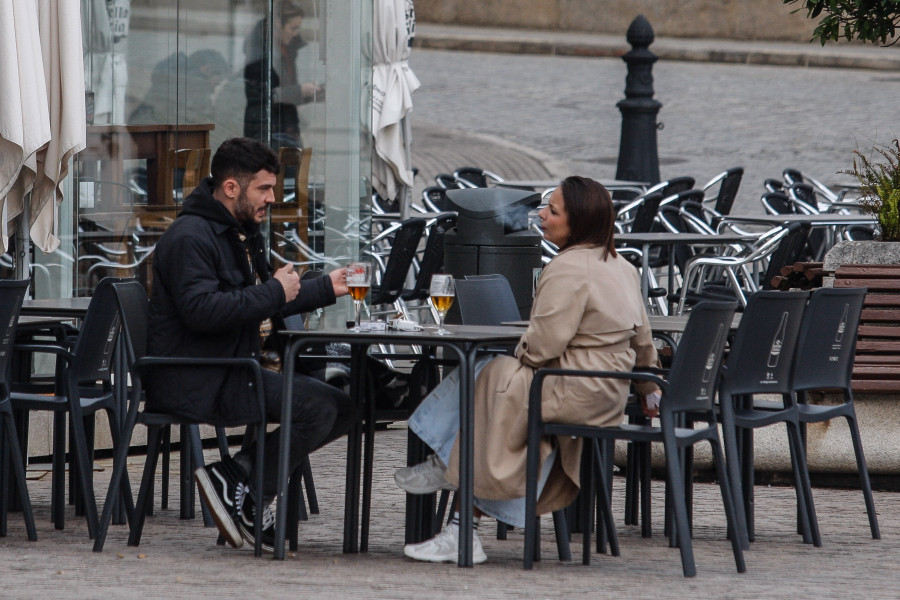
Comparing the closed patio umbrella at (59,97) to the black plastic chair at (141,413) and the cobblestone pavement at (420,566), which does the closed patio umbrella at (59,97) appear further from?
the black plastic chair at (141,413)

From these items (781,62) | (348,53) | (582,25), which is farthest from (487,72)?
(348,53)

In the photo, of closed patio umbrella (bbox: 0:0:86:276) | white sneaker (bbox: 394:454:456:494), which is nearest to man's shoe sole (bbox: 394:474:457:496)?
white sneaker (bbox: 394:454:456:494)

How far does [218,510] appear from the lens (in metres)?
5.82

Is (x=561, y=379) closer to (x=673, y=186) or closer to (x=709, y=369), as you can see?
(x=709, y=369)

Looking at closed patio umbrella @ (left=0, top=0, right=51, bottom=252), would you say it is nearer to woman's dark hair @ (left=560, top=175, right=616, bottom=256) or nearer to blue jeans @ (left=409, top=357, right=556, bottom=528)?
blue jeans @ (left=409, top=357, right=556, bottom=528)

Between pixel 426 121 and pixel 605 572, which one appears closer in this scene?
pixel 605 572

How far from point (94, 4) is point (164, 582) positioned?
4.76 m

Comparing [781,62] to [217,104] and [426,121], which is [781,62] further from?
[217,104]

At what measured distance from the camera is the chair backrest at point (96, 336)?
20.4 feet

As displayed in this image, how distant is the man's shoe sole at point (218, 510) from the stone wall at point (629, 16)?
85.9 ft

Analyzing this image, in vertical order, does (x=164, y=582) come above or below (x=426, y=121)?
below

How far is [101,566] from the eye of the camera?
558 cm

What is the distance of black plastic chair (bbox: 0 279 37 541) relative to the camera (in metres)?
5.95

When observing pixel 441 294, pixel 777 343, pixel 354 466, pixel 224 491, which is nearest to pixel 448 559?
pixel 354 466
